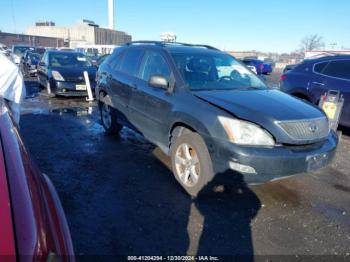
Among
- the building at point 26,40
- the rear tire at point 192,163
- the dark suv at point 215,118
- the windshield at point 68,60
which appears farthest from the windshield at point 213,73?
the building at point 26,40

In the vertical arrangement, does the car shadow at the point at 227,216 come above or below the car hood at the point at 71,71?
below

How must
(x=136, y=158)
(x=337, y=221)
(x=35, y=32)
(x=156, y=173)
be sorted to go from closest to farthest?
1. (x=337, y=221)
2. (x=156, y=173)
3. (x=136, y=158)
4. (x=35, y=32)

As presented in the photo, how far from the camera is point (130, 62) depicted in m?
5.46

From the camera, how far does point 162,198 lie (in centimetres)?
381

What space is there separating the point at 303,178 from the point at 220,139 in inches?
78.6

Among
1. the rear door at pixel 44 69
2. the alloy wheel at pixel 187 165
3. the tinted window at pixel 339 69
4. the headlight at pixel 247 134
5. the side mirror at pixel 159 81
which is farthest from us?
the rear door at pixel 44 69

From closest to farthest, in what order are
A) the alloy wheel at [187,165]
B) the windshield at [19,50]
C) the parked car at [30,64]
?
the alloy wheel at [187,165], the parked car at [30,64], the windshield at [19,50]

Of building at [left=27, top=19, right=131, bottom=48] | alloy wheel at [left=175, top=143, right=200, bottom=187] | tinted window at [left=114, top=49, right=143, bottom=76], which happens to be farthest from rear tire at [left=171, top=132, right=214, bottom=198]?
building at [left=27, top=19, right=131, bottom=48]

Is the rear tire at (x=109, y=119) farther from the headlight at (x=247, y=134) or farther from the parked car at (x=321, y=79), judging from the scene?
the parked car at (x=321, y=79)

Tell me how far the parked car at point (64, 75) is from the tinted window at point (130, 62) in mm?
5188

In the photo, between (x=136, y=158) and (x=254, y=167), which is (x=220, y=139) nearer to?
(x=254, y=167)

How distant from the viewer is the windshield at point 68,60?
37.4 feet

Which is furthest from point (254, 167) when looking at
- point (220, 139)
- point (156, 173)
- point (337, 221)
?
point (156, 173)

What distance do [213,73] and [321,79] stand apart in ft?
12.8
